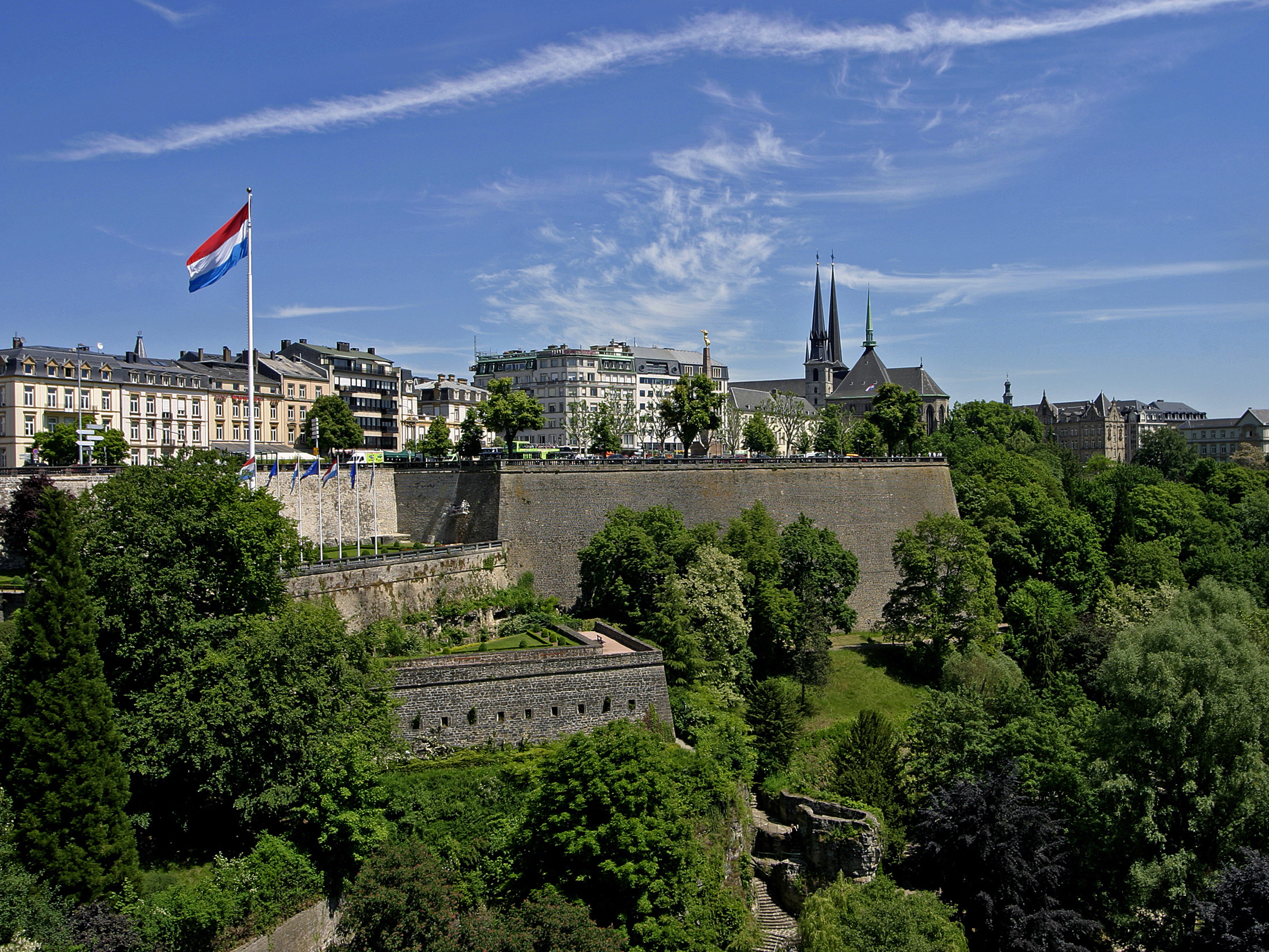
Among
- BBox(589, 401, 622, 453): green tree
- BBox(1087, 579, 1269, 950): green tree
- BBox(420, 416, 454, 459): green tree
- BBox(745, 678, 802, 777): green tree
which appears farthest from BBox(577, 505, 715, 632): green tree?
BBox(420, 416, 454, 459): green tree

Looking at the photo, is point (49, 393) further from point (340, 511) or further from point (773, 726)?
point (773, 726)

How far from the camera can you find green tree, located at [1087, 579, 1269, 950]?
2530cm

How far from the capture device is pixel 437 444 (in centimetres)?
7181

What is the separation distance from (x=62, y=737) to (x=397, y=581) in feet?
58.9

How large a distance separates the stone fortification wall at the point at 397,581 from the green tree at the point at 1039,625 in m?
24.7

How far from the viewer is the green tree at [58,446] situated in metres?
49.8

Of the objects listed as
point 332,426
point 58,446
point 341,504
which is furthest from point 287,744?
point 332,426

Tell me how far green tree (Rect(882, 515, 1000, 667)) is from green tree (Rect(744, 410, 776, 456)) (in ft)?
95.8

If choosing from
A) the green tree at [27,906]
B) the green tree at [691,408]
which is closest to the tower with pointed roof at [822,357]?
the green tree at [691,408]

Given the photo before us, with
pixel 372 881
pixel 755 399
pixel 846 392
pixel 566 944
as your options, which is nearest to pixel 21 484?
pixel 372 881

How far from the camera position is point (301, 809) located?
25281mm

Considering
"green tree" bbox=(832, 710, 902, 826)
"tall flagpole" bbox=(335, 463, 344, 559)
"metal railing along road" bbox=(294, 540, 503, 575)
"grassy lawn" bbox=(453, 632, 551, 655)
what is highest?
"tall flagpole" bbox=(335, 463, 344, 559)

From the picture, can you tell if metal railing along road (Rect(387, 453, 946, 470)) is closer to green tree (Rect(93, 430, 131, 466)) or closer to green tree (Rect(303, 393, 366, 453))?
green tree (Rect(303, 393, 366, 453))

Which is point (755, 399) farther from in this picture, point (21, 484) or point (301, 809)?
point (301, 809)
